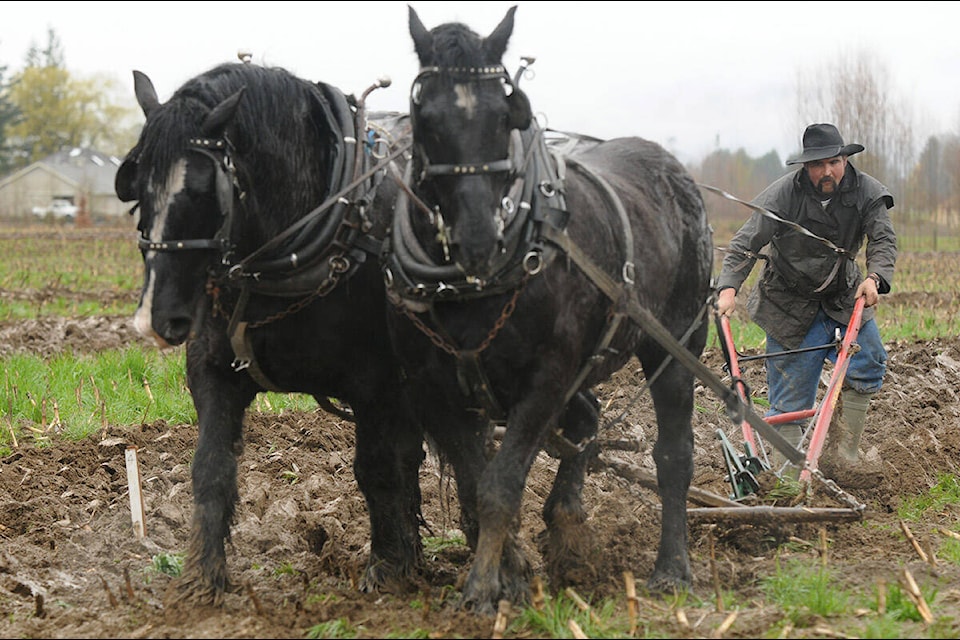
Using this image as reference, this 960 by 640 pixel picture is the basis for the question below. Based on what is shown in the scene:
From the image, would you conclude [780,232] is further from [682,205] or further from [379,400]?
[379,400]

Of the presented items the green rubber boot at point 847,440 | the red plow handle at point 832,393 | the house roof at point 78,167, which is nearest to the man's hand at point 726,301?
the red plow handle at point 832,393

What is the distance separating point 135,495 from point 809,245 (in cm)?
385

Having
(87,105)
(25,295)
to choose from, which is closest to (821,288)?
(25,295)

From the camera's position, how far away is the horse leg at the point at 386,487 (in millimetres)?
4445

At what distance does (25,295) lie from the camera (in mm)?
16469

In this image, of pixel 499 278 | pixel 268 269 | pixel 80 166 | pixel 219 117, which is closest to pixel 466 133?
pixel 499 278

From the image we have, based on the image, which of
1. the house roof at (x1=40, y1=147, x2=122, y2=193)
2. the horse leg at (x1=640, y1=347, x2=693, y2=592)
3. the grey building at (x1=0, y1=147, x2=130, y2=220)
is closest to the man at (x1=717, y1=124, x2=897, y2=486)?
the horse leg at (x1=640, y1=347, x2=693, y2=592)

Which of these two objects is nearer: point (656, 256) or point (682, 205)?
point (656, 256)

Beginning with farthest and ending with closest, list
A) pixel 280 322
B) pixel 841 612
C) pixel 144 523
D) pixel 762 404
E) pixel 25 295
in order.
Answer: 1. pixel 25 295
2. pixel 762 404
3. pixel 144 523
4. pixel 280 322
5. pixel 841 612

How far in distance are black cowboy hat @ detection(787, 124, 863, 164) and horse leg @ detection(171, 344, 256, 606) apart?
3397mm

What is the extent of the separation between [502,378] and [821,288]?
9.76ft

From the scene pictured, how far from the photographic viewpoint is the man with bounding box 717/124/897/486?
616 centimetres

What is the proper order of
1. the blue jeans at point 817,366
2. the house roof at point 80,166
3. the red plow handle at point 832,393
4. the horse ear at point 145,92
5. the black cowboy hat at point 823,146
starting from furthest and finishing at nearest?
the house roof at point 80,166, the blue jeans at point 817,366, the black cowboy hat at point 823,146, the red plow handle at point 832,393, the horse ear at point 145,92

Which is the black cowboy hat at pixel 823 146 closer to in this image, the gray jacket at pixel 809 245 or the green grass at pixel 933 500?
the gray jacket at pixel 809 245
